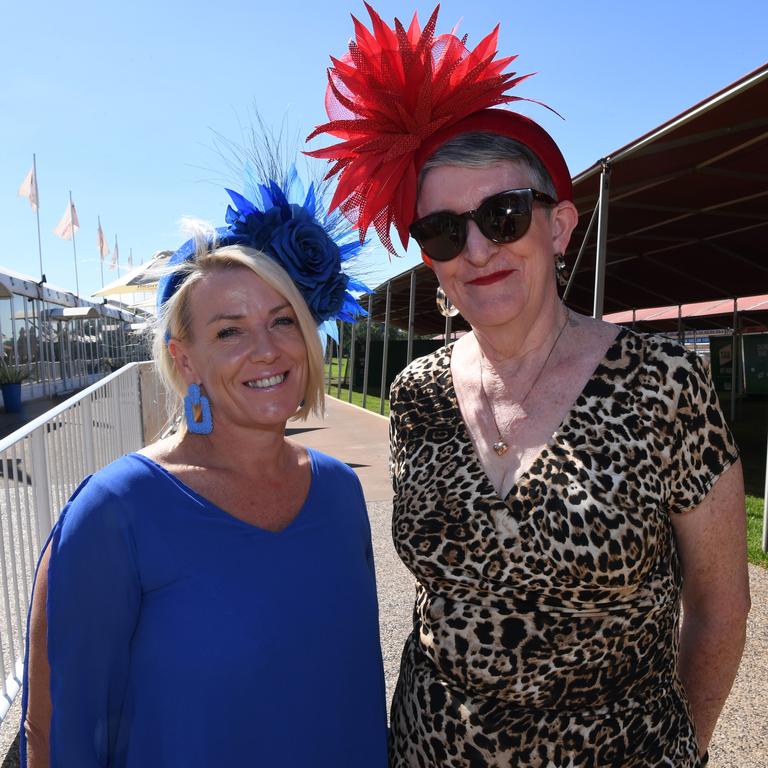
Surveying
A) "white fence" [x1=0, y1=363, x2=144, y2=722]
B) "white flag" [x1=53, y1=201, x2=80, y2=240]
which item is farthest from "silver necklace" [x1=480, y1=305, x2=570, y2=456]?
"white flag" [x1=53, y1=201, x2=80, y2=240]

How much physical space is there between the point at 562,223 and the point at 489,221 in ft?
0.82

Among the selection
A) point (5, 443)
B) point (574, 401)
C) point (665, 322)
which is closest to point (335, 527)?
point (574, 401)

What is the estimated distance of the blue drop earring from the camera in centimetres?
165

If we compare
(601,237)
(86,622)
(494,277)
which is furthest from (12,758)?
(601,237)

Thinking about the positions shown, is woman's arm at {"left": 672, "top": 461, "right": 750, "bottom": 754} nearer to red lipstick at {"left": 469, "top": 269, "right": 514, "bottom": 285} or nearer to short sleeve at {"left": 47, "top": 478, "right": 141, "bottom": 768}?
red lipstick at {"left": 469, "top": 269, "right": 514, "bottom": 285}

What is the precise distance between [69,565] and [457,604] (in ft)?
2.68

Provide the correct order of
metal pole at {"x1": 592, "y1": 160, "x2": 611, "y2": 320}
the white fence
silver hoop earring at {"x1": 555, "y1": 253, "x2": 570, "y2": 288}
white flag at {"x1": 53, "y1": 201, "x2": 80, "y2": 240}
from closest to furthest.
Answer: silver hoop earring at {"x1": 555, "y1": 253, "x2": 570, "y2": 288}
the white fence
metal pole at {"x1": 592, "y1": 160, "x2": 611, "y2": 320}
white flag at {"x1": 53, "y1": 201, "x2": 80, "y2": 240}

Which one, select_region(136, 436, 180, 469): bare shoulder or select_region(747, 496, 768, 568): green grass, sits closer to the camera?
select_region(136, 436, 180, 469): bare shoulder

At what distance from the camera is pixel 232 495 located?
1581mm

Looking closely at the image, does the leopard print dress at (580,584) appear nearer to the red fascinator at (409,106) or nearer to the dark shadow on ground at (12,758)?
the red fascinator at (409,106)

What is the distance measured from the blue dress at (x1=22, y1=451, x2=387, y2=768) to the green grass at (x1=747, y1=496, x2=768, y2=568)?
171 inches

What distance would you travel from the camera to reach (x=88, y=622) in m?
1.31

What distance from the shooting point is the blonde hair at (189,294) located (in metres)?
1.65

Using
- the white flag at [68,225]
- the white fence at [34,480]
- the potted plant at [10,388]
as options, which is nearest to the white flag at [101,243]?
the white flag at [68,225]
